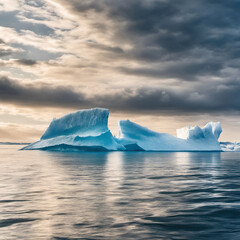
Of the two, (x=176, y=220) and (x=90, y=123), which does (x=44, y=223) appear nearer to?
(x=176, y=220)

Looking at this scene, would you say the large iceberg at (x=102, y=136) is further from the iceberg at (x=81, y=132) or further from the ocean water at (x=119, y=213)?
the ocean water at (x=119, y=213)

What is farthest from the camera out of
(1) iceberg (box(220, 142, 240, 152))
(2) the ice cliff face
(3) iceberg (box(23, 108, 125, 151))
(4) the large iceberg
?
(1) iceberg (box(220, 142, 240, 152))

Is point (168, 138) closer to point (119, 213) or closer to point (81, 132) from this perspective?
point (81, 132)

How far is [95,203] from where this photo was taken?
1063cm

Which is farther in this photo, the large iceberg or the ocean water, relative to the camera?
the large iceberg

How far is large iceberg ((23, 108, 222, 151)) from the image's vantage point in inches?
2549

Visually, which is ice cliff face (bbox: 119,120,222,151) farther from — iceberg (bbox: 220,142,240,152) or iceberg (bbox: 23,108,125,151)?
iceberg (bbox: 220,142,240,152)

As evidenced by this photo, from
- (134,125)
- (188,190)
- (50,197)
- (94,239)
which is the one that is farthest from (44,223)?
(134,125)

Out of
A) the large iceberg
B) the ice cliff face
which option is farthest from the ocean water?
the ice cliff face

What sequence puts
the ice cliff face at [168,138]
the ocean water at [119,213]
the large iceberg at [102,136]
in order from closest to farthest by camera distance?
the ocean water at [119,213], the large iceberg at [102,136], the ice cliff face at [168,138]

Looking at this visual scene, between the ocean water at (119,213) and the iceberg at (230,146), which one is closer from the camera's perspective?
the ocean water at (119,213)

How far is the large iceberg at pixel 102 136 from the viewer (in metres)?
64.8

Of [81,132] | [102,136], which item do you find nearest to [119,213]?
[102,136]

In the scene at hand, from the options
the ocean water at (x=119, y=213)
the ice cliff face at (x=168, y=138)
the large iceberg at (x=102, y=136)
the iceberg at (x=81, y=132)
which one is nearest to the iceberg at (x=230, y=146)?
the ice cliff face at (x=168, y=138)
